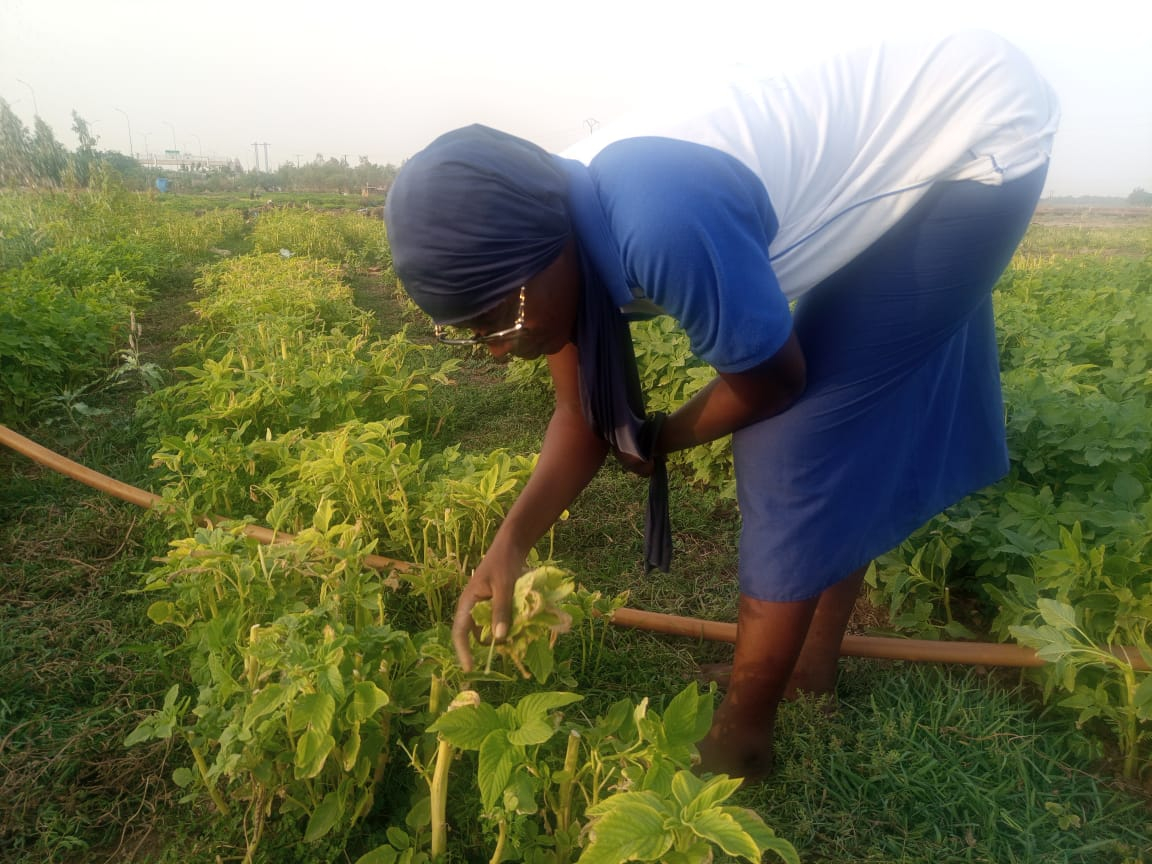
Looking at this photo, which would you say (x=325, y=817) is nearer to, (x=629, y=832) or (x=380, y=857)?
(x=380, y=857)

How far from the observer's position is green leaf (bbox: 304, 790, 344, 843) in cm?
141

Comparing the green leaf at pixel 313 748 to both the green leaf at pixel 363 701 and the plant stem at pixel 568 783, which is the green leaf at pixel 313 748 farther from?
the plant stem at pixel 568 783

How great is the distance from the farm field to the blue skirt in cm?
43

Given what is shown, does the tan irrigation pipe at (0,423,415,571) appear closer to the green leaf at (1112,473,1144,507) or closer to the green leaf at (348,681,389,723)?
the green leaf at (348,681,389,723)

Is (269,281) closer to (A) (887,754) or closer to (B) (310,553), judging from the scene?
(B) (310,553)

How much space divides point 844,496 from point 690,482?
6.28 feet

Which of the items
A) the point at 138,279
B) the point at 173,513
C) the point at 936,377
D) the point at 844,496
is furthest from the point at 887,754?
the point at 138,279

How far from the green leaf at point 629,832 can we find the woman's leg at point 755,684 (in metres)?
0.55

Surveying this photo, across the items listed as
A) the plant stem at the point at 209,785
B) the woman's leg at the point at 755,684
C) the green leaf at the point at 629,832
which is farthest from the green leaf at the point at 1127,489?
the plant stem at the point at 209,785

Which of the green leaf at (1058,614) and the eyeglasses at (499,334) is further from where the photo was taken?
the green leaf at (1058,614)

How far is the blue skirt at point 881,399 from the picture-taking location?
1.31 meters

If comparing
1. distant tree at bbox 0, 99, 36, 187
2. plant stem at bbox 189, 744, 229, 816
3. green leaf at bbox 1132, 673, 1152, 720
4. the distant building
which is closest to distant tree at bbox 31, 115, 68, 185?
distant tree at bbox 0, 99, 36, 187

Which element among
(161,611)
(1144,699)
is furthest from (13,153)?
(1144,699)

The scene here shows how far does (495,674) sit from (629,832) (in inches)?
18.5
